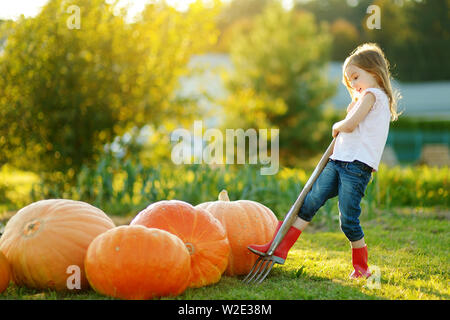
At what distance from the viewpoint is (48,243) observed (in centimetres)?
300

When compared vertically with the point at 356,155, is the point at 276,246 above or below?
below

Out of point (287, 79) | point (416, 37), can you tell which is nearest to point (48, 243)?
point (287, 79)

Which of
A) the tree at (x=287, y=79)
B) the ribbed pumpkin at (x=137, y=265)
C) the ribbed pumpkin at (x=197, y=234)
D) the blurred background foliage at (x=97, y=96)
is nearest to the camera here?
the ribbed pumpkin at (x=137, y=265)

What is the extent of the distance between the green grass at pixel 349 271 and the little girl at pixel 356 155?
20 cm

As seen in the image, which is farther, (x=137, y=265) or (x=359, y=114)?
(x=359, y=114)

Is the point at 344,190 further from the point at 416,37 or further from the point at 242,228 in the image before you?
the point at 416,37

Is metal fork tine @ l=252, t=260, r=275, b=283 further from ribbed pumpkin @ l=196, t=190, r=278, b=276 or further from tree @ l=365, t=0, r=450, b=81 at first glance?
tree @ l=365, t=0, r=450, b=81

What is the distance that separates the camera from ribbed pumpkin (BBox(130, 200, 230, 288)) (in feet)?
9.88

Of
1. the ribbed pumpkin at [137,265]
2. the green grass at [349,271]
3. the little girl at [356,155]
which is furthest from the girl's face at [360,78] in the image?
the ribbed pumpkin at [137,265]

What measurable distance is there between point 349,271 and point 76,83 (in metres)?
4.32

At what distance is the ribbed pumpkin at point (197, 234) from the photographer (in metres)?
3.01

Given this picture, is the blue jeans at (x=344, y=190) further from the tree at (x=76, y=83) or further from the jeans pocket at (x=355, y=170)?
the tree at (x=76, y=83)

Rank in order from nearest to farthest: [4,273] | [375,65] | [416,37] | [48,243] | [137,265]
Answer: [137,265] < [4,273] < [48,243] < [375,65] < [416,37]

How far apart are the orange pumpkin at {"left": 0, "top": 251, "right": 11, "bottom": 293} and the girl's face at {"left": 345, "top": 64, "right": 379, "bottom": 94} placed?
2.29m
